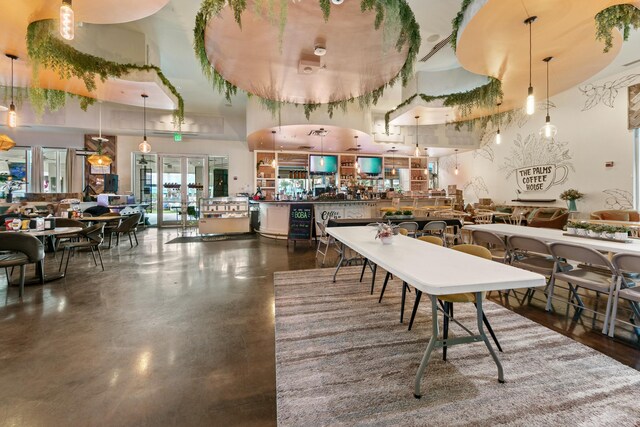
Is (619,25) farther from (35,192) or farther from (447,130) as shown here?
(35,192)

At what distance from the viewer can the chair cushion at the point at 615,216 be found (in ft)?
18.6

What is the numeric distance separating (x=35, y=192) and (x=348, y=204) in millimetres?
11144

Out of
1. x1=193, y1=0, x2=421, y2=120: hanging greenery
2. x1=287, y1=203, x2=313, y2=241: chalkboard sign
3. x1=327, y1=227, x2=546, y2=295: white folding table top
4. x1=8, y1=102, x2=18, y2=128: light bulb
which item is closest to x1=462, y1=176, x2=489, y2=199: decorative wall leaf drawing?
x1=287, y1=203, x2=313, y2=241: chalkboard sign

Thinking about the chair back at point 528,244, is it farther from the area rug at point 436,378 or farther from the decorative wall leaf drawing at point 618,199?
the decorative wall leaf drawing at point 618,199

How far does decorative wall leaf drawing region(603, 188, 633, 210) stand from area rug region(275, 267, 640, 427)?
23.4 feet

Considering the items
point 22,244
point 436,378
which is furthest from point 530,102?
point 22,244

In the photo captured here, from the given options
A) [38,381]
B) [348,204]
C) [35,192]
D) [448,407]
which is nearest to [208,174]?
[35,192]

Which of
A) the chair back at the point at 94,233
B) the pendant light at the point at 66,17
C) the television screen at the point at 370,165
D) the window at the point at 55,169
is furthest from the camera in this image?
the television screen at the point at 370,165

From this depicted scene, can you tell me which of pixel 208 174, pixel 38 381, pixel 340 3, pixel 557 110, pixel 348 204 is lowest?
pixel 38 381

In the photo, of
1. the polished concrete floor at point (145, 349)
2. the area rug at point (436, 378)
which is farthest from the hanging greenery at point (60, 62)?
the area rug at point (436, 378)

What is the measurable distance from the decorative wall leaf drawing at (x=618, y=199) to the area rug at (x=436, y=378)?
23.4 ft

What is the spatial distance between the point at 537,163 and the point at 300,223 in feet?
27.3

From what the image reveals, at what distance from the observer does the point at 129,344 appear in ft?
8.40

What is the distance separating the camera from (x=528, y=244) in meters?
3.34
